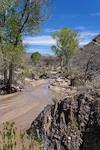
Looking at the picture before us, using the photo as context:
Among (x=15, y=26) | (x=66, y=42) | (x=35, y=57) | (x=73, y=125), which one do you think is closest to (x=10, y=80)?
(x=15, y=26)

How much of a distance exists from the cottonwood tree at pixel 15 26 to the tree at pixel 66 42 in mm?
34010

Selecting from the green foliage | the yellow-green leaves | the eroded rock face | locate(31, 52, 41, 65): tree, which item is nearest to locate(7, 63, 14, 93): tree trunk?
the green foliage

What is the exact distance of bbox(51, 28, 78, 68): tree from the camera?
62156mm

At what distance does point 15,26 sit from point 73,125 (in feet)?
57.8

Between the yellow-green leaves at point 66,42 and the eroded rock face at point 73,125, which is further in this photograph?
the yellow-green leaves at point 66,42

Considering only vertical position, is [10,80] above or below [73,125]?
below

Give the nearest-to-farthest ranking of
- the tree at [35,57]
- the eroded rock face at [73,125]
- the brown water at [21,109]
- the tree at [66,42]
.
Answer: the eroded rock face at [73,125], the brown water at [21,109], the tree at [66,42], the tree at [35,57]

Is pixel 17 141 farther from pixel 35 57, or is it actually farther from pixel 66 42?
pixel 35 57

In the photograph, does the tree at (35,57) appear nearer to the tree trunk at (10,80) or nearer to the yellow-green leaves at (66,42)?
the yellow-green leaves at (66,42)

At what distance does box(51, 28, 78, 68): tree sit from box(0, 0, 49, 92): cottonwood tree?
3401cm

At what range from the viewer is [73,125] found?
10.7m

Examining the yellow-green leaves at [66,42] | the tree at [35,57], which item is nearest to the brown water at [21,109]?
the yellow-green leaves at [66,42]

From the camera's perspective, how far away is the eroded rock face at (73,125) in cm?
1036

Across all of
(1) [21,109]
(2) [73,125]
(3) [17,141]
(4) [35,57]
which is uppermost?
(2) [73,125]
